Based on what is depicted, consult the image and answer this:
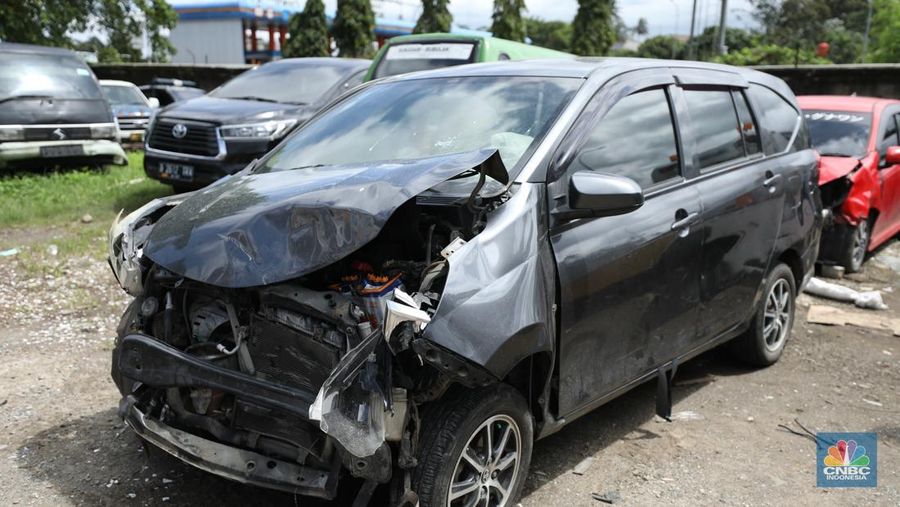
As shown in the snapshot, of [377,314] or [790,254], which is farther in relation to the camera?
[790,254]

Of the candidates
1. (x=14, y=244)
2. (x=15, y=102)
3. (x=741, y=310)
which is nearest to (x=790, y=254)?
(x=741, y=310)

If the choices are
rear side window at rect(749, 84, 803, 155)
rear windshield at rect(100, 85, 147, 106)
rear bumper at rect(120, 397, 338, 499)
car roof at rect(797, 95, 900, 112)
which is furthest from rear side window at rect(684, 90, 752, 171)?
rear windshield at rect(100, 85, 147, 106)

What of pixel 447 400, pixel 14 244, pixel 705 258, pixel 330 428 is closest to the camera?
pixel 330 428

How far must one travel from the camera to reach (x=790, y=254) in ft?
16.9

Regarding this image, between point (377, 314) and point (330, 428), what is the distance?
0.42m

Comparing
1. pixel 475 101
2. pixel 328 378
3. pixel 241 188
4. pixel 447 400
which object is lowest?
pixel 447 400

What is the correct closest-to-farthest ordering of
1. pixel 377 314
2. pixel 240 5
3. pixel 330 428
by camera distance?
1. pixel 330 428
2. pixel 377 314
3. pixel 240 5

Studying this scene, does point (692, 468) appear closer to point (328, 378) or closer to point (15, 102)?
point (328, 378)

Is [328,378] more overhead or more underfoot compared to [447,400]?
more overhead

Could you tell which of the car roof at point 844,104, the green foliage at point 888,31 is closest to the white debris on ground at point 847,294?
the car roof at point 844,104

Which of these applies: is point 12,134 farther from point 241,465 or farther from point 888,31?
point 888,31

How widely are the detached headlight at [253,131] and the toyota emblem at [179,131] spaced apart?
520 mm

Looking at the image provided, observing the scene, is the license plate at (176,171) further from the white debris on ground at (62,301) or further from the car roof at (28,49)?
the car roof at (28,49)

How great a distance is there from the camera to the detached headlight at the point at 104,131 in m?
10.6
